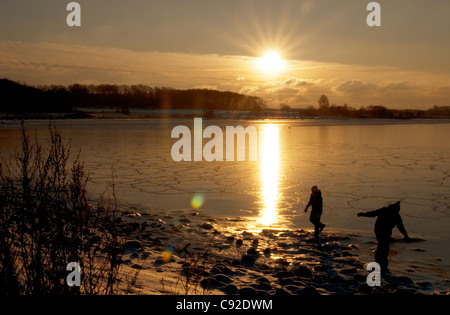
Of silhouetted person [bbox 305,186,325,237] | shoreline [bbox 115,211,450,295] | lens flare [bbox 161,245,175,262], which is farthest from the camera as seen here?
silhouetted person [bbox 305,186,325,237]

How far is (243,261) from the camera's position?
6.02 m

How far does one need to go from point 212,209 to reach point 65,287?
5.86 meters

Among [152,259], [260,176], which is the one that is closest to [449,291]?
[152,259]

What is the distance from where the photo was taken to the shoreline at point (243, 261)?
4941 millimetres

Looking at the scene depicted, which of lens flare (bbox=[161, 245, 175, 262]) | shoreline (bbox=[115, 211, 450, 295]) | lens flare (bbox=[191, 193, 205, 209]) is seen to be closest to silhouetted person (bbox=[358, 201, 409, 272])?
shoreline (bbox=[115, 211, 450, 295])

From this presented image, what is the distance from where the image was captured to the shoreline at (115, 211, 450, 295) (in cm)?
494

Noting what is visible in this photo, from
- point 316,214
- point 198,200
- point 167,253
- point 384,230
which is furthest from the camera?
point 198,200

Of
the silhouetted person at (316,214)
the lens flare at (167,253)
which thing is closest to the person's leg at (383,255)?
the silhouetted person at (316,214)

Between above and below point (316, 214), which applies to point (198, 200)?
below

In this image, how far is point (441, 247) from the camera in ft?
21.8

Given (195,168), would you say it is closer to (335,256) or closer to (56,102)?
(335,256)

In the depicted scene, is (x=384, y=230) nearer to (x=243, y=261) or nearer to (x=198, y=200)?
(x=243, y=261)

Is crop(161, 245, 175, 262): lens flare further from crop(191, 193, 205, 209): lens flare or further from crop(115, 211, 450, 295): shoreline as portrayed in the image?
crop(191, 193, 205, 209): lens flare

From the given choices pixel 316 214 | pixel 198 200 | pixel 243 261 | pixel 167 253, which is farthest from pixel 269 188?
pixel 167 253
